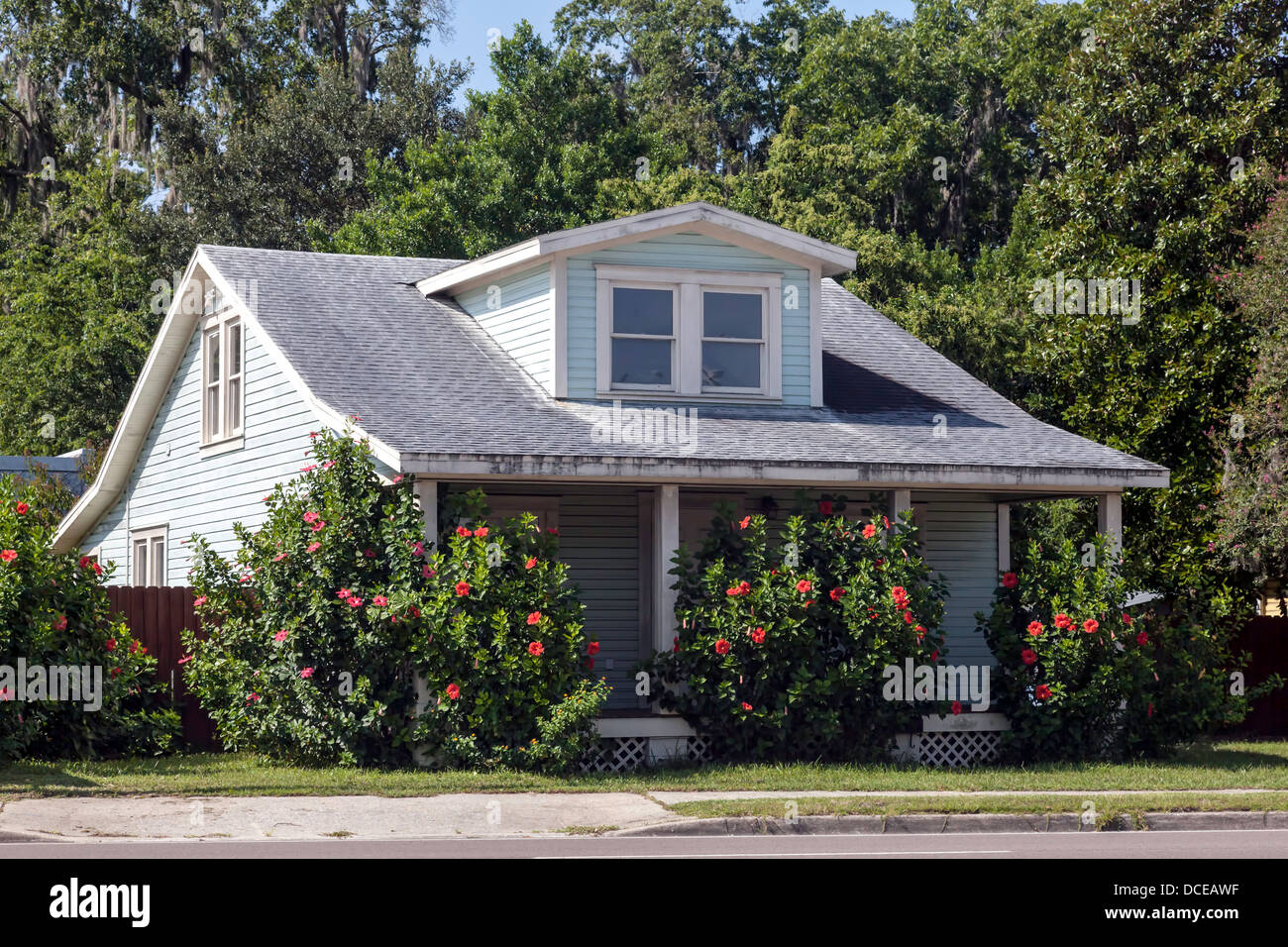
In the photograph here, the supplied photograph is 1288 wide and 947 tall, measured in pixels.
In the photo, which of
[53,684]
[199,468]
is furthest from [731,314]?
[53,684]

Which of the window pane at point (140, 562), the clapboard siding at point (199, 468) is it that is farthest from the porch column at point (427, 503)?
the window pane at point (140, 562)

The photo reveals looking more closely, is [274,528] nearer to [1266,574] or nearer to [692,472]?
[692,472]

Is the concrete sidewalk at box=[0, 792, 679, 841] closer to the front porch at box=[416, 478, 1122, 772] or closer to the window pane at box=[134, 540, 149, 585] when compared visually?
the front porch at box=[416, 478, 1122, 772]

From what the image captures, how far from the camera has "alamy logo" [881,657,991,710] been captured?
17266 millimetres

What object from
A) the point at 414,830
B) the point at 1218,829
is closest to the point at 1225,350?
the point at 1218,829

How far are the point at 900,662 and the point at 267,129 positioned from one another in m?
31.8

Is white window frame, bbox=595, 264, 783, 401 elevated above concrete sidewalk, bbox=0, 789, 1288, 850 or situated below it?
above

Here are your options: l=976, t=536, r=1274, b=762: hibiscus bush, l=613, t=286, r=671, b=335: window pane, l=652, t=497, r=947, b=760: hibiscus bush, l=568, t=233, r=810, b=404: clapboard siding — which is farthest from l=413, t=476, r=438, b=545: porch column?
l=976, t=536, r=1274, b=762: hibiscus bush

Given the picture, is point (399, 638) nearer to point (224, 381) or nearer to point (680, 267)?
point (680, 267)

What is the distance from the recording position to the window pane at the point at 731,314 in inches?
805

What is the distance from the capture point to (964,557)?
70.9 feet

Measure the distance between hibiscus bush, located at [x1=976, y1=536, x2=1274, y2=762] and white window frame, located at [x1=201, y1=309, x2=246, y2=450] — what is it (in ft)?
34.6

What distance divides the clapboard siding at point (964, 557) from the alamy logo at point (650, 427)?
4.07m

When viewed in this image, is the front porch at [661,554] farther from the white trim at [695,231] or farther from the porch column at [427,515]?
the white trim at [695,231]
